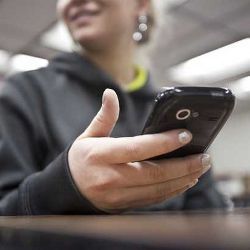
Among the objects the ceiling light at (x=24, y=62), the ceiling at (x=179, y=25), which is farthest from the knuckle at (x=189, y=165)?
the ceiling light at (x=24, y=62)

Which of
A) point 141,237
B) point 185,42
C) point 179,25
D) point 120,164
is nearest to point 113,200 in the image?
point 120,164

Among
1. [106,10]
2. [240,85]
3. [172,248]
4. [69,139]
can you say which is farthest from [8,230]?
[240,85]

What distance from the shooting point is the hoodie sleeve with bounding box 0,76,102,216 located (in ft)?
1.39

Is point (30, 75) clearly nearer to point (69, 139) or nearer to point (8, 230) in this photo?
point (69, 139)

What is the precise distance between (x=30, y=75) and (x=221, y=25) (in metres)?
2.38

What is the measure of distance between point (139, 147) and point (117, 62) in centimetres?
56

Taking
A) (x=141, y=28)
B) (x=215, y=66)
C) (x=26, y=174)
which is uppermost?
(x=141, y=28)

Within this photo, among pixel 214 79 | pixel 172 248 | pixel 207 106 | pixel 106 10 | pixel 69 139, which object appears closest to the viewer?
pixel 172 248

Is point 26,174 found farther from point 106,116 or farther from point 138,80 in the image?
point 138,80

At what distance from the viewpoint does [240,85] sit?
4477mm

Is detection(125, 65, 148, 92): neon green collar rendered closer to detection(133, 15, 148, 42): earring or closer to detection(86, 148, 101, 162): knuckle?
detection(133, 15, 148, 42): earring

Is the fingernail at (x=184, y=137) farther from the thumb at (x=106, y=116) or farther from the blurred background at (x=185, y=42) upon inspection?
the blurred background at (x=185, y=42)

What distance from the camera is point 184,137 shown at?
39 cm

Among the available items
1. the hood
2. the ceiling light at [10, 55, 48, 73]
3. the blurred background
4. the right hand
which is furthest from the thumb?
the ceiling light at [10, 55, 48, 73]
